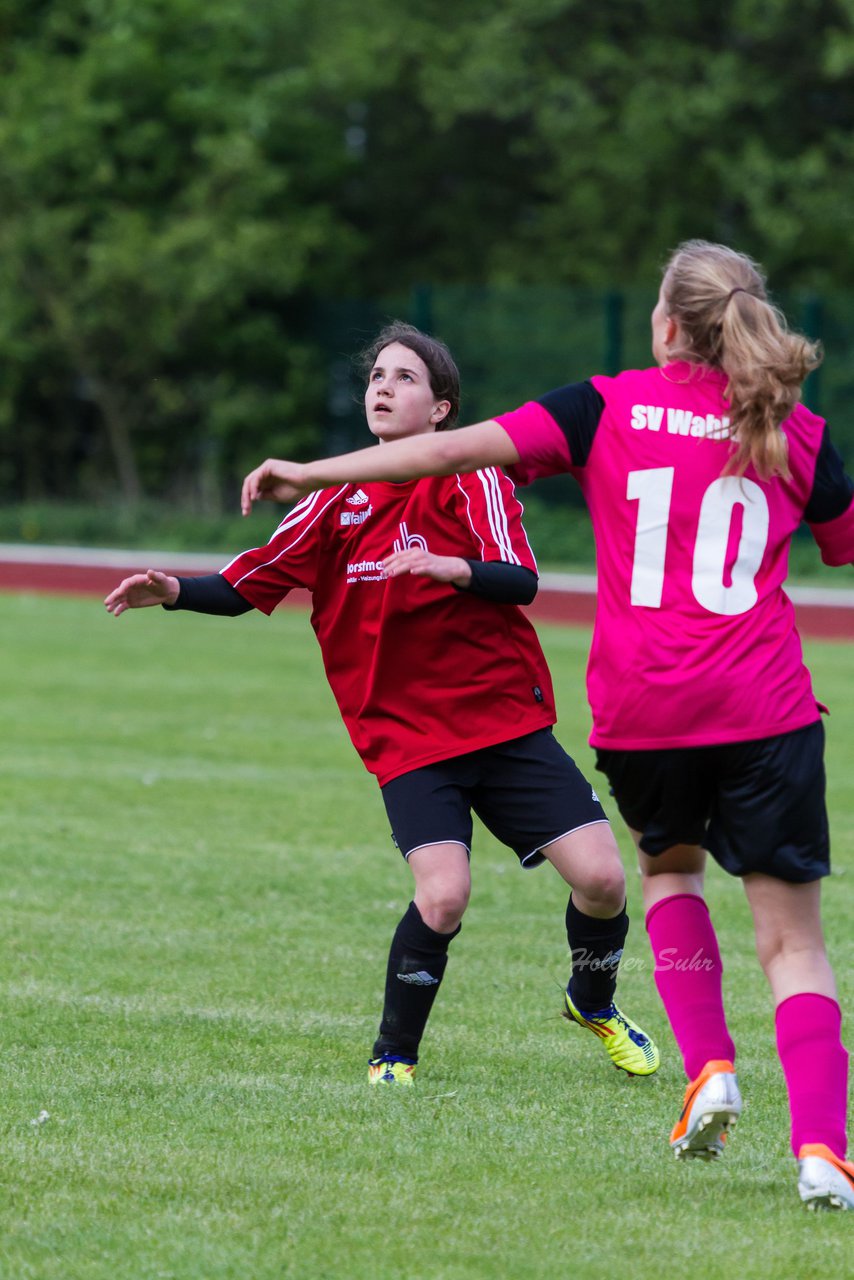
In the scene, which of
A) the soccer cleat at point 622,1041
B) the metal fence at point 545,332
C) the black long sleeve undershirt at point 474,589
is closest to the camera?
the black long sleeve undershirt at point 474,589

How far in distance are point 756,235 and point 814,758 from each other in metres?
23.5

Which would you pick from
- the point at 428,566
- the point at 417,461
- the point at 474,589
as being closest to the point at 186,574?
the point at 474,589

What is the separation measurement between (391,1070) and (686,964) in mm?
1081

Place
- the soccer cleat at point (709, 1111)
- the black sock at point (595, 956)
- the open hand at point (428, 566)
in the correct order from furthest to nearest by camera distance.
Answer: the black sock at point (595, 956), the open hand at point (428, 566), the soccer cleat at point (709, 1111)

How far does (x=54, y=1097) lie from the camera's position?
175 inches

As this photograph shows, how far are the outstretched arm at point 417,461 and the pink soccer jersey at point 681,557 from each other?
42 mm

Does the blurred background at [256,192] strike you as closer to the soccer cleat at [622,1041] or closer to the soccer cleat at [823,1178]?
the soccer cleat at [622,1041]

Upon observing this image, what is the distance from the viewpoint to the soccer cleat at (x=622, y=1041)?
→ 193 inches

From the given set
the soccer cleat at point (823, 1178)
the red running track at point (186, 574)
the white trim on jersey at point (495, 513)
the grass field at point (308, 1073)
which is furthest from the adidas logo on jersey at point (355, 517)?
the red running track at point (186, 574)

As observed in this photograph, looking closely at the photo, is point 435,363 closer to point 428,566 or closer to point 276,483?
point 428,566

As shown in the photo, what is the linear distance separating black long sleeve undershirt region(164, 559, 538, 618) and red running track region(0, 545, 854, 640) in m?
12.2

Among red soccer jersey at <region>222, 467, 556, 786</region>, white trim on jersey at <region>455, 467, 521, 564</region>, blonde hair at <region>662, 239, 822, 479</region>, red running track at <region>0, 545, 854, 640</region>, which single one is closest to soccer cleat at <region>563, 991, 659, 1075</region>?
red soccer jersey at <region>222, 467, 556, 786</region>

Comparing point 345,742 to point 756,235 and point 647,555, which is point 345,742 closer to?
point 647,555

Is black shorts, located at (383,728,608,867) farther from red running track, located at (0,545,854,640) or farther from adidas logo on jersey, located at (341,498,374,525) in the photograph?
red running track, located at (0,545,854,640)
